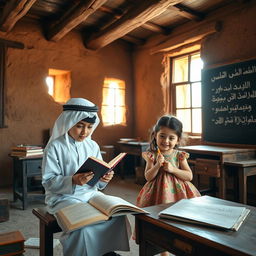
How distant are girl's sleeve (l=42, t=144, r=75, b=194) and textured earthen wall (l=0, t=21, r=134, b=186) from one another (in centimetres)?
371

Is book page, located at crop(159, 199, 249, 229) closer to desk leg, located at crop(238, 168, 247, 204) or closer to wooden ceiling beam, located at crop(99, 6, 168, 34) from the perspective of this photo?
desk leg, located at crop(238, 168, 247, 204)

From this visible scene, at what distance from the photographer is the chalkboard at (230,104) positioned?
154 inches

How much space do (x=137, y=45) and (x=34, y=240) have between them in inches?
192

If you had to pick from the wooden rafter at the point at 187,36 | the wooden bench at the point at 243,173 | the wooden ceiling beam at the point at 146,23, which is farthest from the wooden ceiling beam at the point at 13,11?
the wooden bench at the point at 243,173

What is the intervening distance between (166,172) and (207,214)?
2.61 feet

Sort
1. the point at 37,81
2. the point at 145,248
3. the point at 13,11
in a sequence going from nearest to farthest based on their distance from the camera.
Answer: the point at 145,248 → the point at 13,11 → the point at 37,81

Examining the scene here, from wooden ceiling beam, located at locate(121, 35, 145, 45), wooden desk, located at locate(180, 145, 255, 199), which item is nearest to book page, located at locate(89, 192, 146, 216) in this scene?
wooden desk, located at locate(180, 145, 255, 199)

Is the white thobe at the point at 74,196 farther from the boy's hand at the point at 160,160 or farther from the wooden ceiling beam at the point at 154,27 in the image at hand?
the wooden ceiling beam at the point at 154,27

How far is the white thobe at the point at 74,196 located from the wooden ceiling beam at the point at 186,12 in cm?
323

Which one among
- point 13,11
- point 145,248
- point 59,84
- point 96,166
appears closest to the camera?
point 145,248

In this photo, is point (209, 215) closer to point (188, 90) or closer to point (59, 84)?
Result: point (188, 90)

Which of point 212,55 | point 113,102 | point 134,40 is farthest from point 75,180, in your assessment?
point 134,40

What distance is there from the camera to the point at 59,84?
5969 mm

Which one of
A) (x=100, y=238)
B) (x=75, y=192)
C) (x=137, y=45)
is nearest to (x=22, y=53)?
(x=137, y=45)
